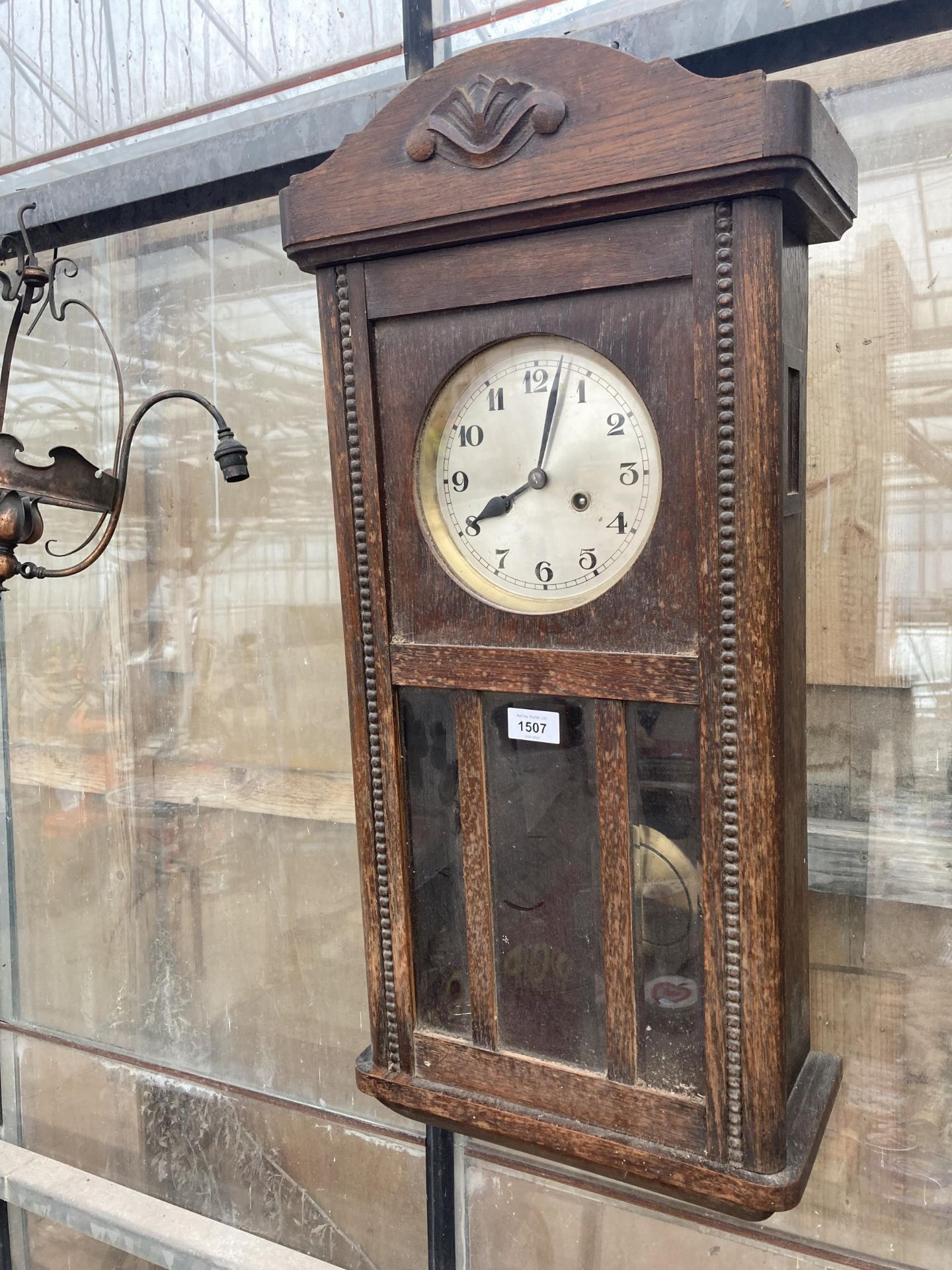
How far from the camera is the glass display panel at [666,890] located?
2.60 feet


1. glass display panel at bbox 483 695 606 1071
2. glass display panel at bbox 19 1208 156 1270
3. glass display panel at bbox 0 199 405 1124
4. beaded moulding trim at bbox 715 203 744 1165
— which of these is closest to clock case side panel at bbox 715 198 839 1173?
beaded moulding trim at bbox 715 203 744 1165

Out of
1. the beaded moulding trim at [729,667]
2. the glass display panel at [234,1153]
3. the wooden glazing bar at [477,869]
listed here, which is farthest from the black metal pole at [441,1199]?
the beaded moulding trim at [729,667]

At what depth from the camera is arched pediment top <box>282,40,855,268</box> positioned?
0.69 m

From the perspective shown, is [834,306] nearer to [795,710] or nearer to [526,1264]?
[795,710]

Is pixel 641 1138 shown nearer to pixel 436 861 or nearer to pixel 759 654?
pixel 436 861

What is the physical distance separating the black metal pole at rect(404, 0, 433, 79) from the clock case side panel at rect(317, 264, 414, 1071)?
49cm

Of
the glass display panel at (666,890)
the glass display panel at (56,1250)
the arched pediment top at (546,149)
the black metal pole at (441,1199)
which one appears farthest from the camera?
the glass display panel at (56,1250)

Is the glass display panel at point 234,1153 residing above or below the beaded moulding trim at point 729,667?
below

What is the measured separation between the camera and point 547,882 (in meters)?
0.86

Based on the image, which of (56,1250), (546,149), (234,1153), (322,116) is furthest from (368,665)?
(56,1250)

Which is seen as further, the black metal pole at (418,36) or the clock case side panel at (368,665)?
the black metal pole at (418,36)

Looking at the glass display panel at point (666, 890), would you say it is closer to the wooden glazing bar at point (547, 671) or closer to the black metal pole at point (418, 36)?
the wooden glazing bar at point (547, 671)

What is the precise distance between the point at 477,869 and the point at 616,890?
0.43ft

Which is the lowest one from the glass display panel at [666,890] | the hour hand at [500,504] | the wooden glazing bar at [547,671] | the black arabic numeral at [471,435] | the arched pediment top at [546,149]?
the glass display panel at [666,890]
